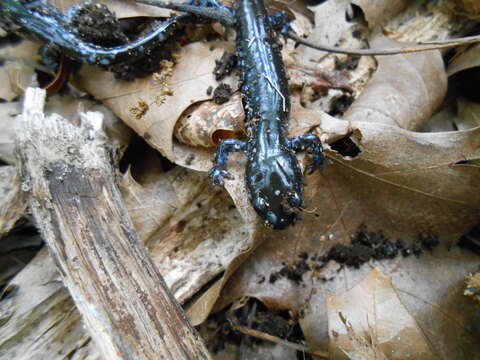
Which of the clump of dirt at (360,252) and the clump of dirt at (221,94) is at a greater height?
the clump of dirt at (221,94)

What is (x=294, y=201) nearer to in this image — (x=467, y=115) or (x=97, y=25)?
(x=467, y=115)

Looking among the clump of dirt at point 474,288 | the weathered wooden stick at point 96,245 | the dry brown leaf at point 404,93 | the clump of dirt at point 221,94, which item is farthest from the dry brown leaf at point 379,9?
the weathered wooden stick at point 96,245

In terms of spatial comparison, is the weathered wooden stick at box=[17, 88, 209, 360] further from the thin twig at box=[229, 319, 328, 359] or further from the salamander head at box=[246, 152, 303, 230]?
the salamander head at box=[246, 152, 303, 230]

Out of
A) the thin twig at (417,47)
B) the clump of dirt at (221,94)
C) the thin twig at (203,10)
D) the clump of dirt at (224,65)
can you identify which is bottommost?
the thin twig at (417,47)

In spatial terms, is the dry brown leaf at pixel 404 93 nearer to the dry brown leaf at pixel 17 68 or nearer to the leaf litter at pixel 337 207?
the leaf litter at pixel 337 207

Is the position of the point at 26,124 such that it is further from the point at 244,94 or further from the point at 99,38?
the point at 244,94

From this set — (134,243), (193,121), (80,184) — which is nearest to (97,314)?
(134,243)
